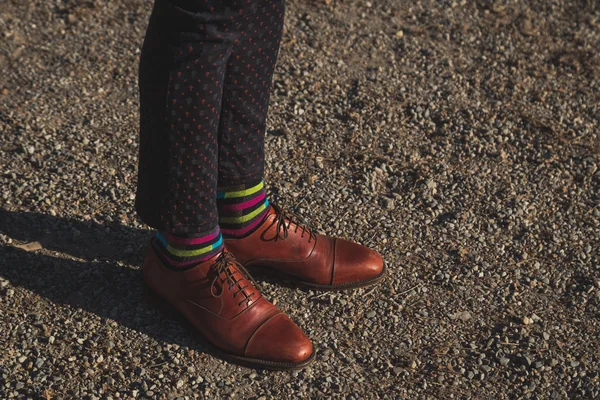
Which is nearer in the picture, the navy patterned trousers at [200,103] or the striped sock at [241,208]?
the navy patterned trousers at [200,103]

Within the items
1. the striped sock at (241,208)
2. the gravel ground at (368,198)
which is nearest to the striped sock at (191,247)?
the striped sock at (241,208)

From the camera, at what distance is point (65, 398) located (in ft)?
7.28

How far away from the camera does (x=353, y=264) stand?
262 centimetres

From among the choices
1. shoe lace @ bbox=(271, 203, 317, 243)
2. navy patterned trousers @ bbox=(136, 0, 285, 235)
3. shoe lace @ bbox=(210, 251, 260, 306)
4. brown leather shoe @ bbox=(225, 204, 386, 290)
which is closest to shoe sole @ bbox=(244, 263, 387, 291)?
brown leather shoe @ bbox=(225, 204, 386, 290)

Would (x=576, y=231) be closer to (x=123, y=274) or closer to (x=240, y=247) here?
(x=240, y=247)

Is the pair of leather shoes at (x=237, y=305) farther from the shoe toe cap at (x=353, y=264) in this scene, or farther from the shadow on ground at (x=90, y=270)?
the shoe toe cap at (x=353, y=264)

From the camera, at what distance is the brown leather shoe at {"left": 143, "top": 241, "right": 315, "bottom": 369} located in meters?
2.31

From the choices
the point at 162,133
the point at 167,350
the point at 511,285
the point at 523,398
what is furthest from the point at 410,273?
the point at 162,133

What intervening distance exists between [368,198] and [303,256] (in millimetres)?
675

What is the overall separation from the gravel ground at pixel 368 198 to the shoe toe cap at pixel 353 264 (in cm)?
8

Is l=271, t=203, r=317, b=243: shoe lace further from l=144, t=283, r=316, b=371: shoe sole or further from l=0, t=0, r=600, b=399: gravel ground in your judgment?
l=144, t=283, r=316, b=371: shoe sole

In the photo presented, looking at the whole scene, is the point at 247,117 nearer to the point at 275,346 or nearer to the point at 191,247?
the point at 191,247

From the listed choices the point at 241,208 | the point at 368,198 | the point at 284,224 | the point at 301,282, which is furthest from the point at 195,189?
the point at 368,198

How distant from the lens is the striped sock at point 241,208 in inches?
95.2
